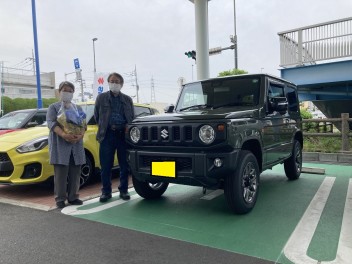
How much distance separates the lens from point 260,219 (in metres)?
3.99

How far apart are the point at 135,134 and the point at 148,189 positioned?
99 centimetres

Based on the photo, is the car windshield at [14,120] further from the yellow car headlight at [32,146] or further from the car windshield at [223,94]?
the car windshield at [223,94]

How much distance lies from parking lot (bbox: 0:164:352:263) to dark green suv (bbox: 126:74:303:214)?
31cm

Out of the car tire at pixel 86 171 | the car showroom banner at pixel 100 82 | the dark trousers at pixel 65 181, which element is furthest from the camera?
the car showroom banner at pixel 100 82

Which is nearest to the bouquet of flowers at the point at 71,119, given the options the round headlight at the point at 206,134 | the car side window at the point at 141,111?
the round headlight at the point at 206,134

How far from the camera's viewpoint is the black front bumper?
377 cm

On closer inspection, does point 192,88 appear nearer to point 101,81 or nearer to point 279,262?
point 279,262

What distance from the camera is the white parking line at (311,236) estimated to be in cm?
290

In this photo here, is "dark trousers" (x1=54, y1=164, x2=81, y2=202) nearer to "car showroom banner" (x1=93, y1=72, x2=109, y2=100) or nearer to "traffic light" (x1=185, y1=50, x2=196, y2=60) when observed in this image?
"car showroom banner" (x1=93, y1=72, x2=109, y2=100)

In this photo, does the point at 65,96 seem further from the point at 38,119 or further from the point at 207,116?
the point at 38,119

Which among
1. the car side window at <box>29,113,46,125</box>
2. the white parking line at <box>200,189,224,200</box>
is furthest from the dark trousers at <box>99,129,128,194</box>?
the car side window at <box>29,113,46,125</box>

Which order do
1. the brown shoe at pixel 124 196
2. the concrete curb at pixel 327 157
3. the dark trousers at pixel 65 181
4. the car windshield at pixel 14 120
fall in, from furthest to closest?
1. the concrete curb at pixel 327 157
2. the car windshield at pixel 14 120
3. the brown shoe at pixel 124 196
4. the dark trousers at pixel 65 181

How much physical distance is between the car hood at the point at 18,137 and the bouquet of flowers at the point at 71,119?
Answer: 1.15 m

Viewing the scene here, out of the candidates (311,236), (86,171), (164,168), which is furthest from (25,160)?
(311,236)
